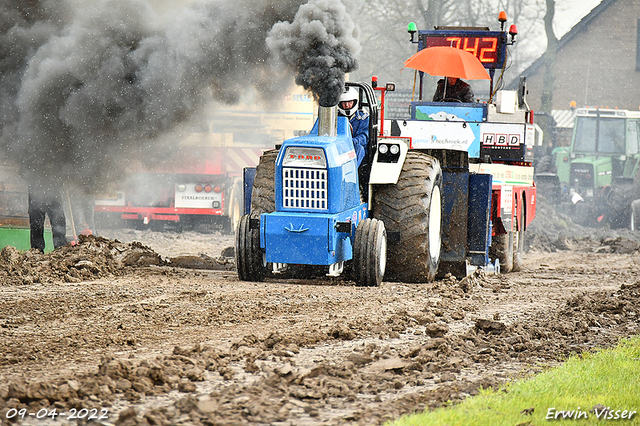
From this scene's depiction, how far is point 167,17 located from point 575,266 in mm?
7629

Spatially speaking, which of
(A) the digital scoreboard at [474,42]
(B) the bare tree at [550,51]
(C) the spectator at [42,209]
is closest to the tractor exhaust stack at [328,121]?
(C) the spectator at [42,209]

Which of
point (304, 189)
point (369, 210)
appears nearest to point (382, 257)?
point (369, 210)

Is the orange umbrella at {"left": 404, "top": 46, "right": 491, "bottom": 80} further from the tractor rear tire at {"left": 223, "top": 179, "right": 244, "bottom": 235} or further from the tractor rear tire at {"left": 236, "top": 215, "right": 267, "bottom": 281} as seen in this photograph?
the tractor rear tire at {"left": 223, "top": 179, "right": 244, "bottom": 235}

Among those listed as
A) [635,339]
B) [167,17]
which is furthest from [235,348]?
[167,17]

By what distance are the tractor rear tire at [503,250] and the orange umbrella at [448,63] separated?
2.66m

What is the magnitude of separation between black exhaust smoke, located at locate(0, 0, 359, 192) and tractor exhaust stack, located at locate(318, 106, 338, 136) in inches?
60.5

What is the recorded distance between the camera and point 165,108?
11148 mm

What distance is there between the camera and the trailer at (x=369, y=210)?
872 centimetres

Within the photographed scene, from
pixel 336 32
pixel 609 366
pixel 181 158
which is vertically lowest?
pixel 609 366

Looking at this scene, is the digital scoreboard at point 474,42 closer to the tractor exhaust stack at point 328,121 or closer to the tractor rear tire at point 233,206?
the tractor rear tire at point 233,206

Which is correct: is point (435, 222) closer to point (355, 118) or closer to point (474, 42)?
point (355, 118)

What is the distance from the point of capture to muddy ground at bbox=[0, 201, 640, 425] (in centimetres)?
457

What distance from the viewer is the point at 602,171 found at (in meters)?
24.2

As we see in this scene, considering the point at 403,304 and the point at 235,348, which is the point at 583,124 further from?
Answer: the point at 235,348
